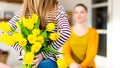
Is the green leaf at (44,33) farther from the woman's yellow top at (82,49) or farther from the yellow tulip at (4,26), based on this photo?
the woman's yellow top at (82,49)

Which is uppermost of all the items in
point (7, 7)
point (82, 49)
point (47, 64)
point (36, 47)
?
point (7, 7)

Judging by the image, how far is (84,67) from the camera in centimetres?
186

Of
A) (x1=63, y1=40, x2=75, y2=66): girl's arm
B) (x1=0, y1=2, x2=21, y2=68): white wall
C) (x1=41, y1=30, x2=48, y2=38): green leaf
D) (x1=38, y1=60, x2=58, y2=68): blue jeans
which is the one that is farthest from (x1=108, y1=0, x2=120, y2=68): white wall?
(x1=41, y1=30, x2=48, y2=38): green leaf

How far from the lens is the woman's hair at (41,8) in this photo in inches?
40.5

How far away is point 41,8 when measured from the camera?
104 centimetres

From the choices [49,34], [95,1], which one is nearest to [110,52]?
[95,1]

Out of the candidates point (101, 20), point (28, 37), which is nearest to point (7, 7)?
point (101, 20)

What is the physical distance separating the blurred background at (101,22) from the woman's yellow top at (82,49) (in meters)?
0.74

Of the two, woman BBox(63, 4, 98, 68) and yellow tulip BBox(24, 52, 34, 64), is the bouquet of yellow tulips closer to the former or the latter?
yellow tulip BBox(24, 52, 34, 64)

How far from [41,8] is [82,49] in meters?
0.95

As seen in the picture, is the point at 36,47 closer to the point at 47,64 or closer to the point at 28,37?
the point at 28,37

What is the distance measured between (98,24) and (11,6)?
4.16 ft

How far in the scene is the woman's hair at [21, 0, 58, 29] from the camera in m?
1.03

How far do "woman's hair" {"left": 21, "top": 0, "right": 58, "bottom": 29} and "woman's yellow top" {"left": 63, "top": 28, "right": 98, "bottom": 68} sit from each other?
0.86 meters
